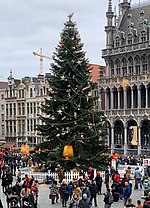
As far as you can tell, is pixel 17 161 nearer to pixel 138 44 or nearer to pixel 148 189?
pixel 148 189

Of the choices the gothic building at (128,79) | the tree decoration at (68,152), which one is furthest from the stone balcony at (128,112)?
the tree decoration at (68,152)

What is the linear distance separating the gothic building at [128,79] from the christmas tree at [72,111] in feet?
73.7

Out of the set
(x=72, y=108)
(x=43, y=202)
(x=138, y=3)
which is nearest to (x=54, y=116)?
(x=72, y=108)

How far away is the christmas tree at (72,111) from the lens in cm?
3162

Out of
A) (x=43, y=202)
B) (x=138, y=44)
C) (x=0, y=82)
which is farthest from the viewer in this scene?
(x=0, y=82)

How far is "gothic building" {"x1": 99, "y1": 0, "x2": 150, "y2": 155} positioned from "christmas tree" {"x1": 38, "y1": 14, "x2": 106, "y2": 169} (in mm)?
22463

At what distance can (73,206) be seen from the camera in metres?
19.7

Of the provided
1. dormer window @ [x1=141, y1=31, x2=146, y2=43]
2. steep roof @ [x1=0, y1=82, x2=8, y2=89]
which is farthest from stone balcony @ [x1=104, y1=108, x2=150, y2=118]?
steep roof @ [x1=0, y1=82, x2=8, y2=89]

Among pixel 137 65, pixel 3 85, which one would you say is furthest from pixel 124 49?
pixel 3 85

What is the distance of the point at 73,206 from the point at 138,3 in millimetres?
47389

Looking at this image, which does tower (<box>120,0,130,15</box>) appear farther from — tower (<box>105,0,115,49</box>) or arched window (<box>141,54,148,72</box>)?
arched window (<box>141,54,148,72</box>)

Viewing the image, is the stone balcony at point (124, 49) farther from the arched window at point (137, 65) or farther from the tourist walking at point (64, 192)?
the tourist walking at point (64, 192)

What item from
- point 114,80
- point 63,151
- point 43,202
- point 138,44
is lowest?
point 43,202

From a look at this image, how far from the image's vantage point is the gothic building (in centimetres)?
5581
